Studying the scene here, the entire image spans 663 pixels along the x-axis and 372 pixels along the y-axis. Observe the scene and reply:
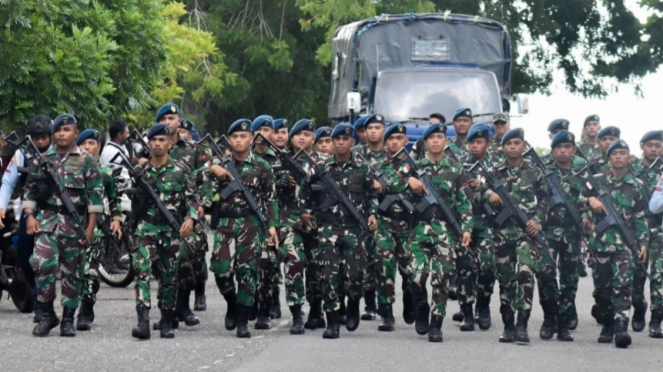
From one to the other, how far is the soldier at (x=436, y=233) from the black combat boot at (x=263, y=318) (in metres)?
1.29

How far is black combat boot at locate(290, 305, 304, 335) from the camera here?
14.1 meters

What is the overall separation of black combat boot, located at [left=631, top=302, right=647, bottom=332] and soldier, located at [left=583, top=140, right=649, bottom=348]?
38.5 inches

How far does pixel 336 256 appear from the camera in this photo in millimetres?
13945

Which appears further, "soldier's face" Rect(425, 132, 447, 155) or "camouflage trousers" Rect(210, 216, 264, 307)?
"soldier's face" Rect(425, 132, 447, 155)

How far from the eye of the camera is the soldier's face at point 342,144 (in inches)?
556

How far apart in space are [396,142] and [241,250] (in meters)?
1.82

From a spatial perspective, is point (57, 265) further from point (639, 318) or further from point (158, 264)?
point (639, 318)

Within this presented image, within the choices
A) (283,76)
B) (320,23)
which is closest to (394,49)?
(320,23)

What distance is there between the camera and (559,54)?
4675 centimetres

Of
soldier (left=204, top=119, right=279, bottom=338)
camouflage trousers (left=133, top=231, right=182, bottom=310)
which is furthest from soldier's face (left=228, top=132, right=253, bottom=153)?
camouflage trousers (left=133, top=231, right=182, bottom=310)

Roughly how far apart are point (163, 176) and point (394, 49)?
1243 centimetres

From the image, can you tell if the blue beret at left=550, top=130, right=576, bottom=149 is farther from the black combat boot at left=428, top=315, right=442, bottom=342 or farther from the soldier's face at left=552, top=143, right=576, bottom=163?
the black combat boot at left=428, top=315, right=442, bottom=342

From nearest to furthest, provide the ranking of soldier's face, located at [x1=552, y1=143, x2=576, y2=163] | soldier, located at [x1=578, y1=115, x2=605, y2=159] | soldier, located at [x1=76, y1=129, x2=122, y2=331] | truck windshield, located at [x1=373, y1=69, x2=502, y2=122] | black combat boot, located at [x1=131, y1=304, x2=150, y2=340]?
1. black combat boot, located at [x1=131, y1=304, x2=150, y2=340]
2. soldier, located at [x1=76, y1=129, x2=122, y2=331]
3. soldier's face, located at [x1=552, y1=143, x2=576, y2=163]
4. soldier, located at [x1=578, y1=115, x2=605, y2=159]
5. truck windshield, located at [x1=373, y1=69, x2=502, y2=122]

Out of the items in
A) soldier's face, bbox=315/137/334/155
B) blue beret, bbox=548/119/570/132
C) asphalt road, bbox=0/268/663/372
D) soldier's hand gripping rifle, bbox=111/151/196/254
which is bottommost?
asphalt road, bbox=0/268/663/372
